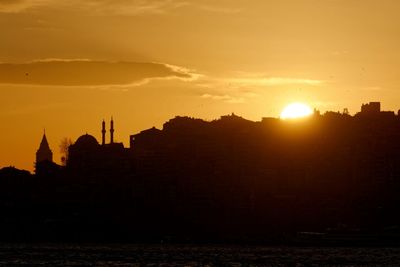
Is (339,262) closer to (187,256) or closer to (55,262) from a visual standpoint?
(187,256)

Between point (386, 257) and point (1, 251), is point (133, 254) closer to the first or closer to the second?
point (1, 251)

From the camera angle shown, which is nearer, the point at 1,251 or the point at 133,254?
the point at 133,254

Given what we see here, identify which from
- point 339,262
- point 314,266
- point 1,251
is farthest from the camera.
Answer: point 1,251

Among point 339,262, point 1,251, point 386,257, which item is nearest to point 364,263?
point 339,262

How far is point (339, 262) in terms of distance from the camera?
561 ft

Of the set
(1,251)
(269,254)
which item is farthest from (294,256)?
(1,251)

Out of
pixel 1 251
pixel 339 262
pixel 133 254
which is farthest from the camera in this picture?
pixel 1 251

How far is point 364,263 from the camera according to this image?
167750mm

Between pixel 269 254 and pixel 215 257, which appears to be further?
pixel 269 254

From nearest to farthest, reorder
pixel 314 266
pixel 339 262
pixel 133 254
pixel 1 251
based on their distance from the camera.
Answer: pixel 314 266 → pixel 339 262 → pixel 133 254 → pixel 1 251

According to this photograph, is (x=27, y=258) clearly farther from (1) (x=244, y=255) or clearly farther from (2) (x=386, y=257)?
(2) (x=386, y=257)

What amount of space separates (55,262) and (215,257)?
28.7 metres

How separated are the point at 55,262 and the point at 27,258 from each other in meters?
13.7

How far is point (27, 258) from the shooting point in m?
173
